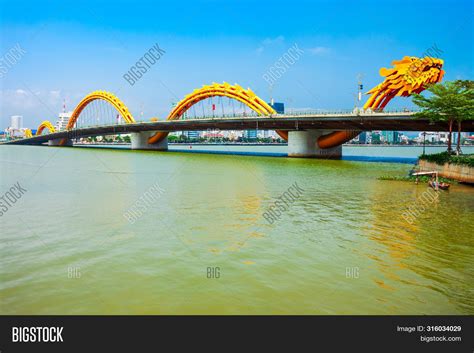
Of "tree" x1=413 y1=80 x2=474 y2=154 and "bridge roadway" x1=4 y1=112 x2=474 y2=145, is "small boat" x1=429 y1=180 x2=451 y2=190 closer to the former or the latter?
"tree" x1=413 y1=80 x2=474 y2=154

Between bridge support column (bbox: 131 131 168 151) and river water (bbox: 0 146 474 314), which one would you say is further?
bridge support column (bbox: 131 131 168 151)

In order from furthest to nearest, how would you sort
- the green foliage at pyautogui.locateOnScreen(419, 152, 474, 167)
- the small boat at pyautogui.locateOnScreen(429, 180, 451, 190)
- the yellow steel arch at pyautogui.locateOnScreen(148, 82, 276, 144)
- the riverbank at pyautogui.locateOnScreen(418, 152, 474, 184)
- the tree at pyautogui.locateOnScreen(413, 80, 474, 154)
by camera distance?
the yellow steel arch at pyautogui.locateOnScreen(148, 82, 276, 144), the tree at pyautogui.locateOnScreen(413, 80, 474, 154), the green foliage at pyautogui.locateOnScreen(419, 152, 474, 167), the riverbank at pyautogui.locateOnScreen(418, 152, 474, 184), the small boat at pyautogui.locateOnScreen(429, 180, 451, 190)

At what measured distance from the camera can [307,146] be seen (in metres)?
78.2

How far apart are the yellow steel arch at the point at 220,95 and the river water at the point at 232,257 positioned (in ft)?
209

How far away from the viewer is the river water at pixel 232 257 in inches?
378

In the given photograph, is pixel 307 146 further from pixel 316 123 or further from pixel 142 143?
pixel 142 143

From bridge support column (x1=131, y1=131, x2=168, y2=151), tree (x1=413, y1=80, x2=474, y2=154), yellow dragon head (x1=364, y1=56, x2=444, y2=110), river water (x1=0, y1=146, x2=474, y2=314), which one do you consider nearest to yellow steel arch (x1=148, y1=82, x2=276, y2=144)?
bridge support column (x1=131, y1=131, x2=168, y2=151)

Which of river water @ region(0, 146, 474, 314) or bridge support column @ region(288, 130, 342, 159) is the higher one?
bridge support column @ region(288, 130, 342, 159)

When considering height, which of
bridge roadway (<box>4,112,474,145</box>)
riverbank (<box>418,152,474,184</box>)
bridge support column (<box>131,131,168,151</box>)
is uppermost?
bridge roadway (<box>4,112,474,145</box>)

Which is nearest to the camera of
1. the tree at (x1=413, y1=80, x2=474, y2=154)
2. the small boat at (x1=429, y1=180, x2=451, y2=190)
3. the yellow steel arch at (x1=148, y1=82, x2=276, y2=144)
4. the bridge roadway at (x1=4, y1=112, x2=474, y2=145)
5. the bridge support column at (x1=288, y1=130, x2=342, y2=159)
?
the small boat at (x1=429, y1=180, x2=451, y2=190)

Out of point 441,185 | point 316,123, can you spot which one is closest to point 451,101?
point 441,185

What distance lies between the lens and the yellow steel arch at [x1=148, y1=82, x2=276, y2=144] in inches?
3529

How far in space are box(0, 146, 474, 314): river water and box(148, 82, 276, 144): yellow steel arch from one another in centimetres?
6385

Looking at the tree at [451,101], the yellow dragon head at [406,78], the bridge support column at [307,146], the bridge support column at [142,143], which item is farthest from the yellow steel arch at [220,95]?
the tree at [451,101]
